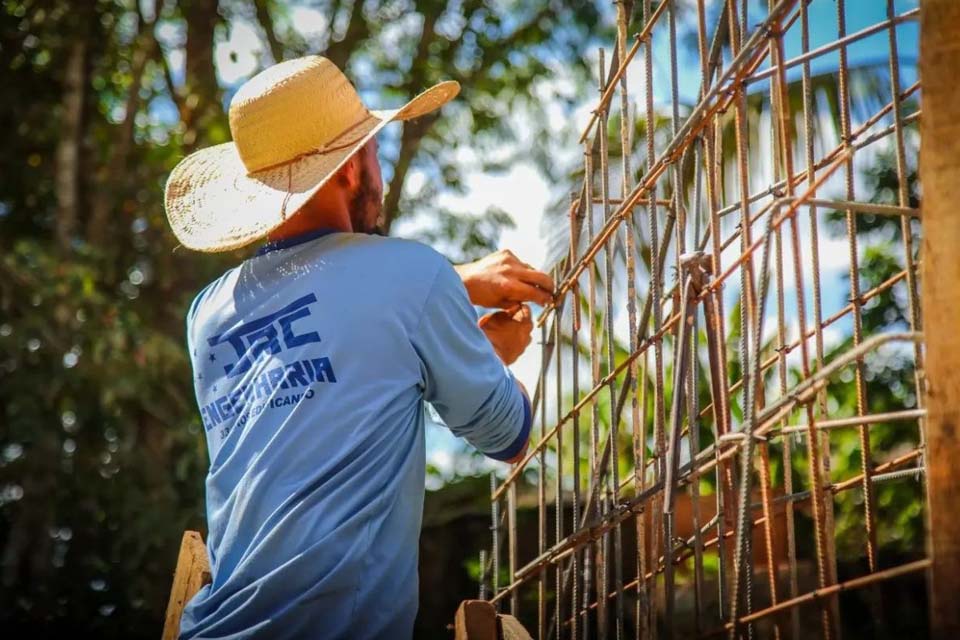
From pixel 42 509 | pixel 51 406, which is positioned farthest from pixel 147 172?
pixel 42 509

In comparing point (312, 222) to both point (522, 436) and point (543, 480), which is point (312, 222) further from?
point (543, 480)

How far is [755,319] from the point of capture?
1.49m

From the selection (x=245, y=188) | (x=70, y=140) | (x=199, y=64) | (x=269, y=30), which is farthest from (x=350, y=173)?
(x=269, y=30)

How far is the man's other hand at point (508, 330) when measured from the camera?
7.27 feet

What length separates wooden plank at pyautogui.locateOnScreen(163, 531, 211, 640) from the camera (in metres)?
2.12

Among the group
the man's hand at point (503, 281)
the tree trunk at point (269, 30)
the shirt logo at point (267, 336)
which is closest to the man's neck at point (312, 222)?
the shirt logo at point (267, 336)

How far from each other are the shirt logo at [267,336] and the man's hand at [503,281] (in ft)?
1.43

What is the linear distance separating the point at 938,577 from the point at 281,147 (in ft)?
4.23

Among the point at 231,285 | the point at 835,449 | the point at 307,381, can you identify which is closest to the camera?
the point at 307,381

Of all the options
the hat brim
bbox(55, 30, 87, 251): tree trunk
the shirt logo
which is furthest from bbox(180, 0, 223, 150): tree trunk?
the shirt logo

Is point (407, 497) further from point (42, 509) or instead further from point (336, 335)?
point (42, 509)

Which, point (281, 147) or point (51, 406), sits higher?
point (51, 406)

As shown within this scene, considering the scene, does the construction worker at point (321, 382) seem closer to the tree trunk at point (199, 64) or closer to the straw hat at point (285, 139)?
the straw hat at point (285, 139)

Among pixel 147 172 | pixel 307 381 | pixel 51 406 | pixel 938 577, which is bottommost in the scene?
pixel 938 577
